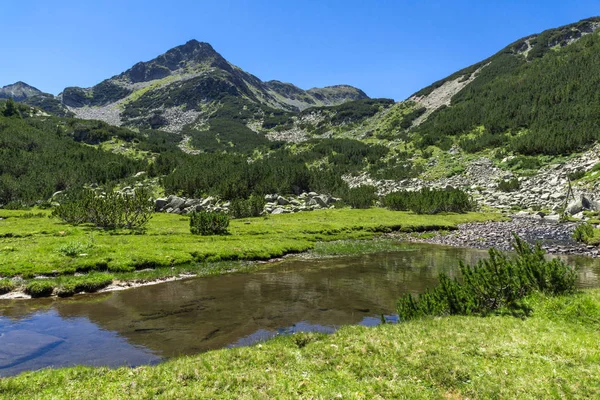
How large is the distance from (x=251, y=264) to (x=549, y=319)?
836 inches

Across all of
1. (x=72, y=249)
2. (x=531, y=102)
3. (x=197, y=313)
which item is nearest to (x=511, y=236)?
(x=197, y=313)

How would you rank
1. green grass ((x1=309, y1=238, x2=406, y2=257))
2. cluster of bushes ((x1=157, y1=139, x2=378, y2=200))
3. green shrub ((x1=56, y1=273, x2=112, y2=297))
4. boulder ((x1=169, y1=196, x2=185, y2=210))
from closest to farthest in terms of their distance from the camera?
green shrub ((x1=56, y1=273, x2=112, y2=297))
green grass ((x1=309, y1=238, x2=406, y2=257))
boulder ((x1=169, y1=196, x2=185, y2=210))
cluster of bushes ((x1=157, y1=139, x2=378, y2=200))

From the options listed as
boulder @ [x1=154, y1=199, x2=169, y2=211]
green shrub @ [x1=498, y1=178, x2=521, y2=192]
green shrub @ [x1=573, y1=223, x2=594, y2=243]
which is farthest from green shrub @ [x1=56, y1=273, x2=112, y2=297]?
green shrub @ [x1=498, y1=178, x2=521, y2=192]

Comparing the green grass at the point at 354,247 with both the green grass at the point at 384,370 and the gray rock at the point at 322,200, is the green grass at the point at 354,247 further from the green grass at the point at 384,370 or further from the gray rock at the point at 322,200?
the gray rock at the point at 322,200

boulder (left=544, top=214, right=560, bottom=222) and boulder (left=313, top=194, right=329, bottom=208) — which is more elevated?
boulder (left=313, top=194, right=329, bottom=208)

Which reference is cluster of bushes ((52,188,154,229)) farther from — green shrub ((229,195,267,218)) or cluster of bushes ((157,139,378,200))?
cluster of bushes ((157,139,378,200))

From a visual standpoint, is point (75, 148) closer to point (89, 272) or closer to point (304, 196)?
point (304, 196)

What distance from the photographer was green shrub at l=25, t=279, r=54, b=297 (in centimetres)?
1978

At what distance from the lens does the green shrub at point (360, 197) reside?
231 ft

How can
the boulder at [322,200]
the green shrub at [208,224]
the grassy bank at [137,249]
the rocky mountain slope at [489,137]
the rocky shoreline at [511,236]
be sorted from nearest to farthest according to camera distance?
the grassy bank at [137,249]
the rocky shoreline at [511,236]
the green shrub at [208,224]
the rocky mountain slope at [489,137]
the boulder at [322,200]

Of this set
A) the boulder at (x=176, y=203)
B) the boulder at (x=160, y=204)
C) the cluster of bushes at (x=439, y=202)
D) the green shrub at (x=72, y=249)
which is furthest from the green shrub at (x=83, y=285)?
the cluster of bushes at (x=439, y=202)

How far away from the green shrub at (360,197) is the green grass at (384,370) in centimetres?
5818

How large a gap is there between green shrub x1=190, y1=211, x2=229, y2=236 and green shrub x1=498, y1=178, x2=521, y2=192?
2274 inches

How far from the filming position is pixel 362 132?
5896 inches
